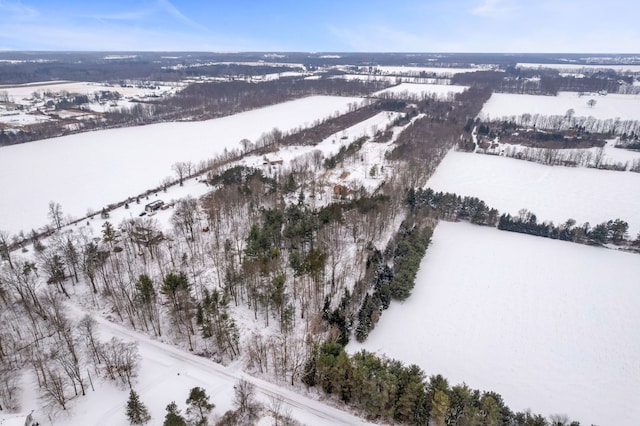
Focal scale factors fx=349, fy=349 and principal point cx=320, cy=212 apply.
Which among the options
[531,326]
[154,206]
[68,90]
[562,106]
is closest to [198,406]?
[531,326]

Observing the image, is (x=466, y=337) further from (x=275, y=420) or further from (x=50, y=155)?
(x=50, y=155)

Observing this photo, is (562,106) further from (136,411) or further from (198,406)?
(136,411)

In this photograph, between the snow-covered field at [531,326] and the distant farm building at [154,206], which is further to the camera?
the distant farm building at [154,206]

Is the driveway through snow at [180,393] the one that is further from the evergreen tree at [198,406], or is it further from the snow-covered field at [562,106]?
the snow-covered field at [562,106]

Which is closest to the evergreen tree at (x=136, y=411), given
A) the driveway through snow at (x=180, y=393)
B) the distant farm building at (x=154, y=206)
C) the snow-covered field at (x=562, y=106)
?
the driveway through snow at (x=180, y=393)

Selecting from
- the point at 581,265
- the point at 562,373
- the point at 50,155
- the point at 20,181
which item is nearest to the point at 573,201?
the point at 581,265
